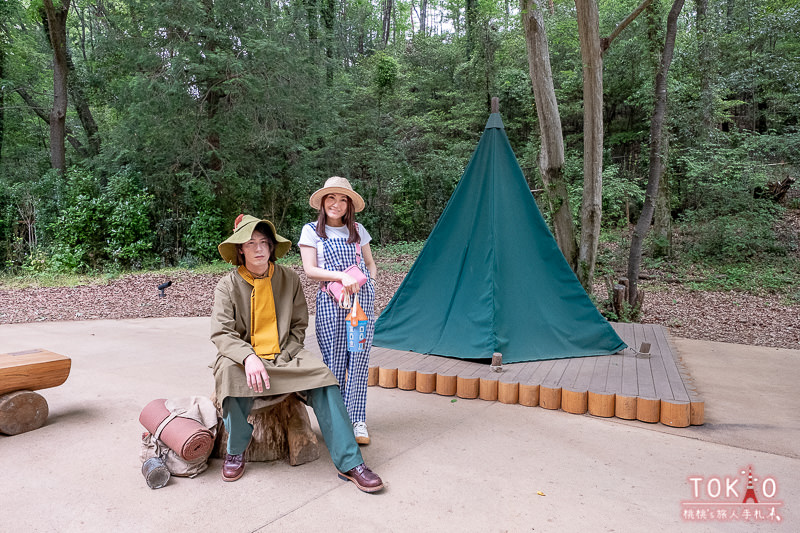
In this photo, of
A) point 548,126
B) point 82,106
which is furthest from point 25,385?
point 82,106

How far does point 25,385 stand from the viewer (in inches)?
124

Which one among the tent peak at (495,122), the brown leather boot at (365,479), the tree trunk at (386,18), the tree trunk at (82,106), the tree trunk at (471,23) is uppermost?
the tree trunk at (386,18)

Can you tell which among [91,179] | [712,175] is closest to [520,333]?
[712,175]

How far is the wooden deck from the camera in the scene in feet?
10.9

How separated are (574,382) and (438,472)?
4.79ft

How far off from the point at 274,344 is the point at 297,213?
10.2m

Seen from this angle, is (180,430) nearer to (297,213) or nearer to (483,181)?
(483,181)

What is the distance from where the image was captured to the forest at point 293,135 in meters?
10.3

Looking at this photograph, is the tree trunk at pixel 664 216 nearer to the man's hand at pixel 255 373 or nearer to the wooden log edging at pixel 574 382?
the wooden log edging at pixel 574 382

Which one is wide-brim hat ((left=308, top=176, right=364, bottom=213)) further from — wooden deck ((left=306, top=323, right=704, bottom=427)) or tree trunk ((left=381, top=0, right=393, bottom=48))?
tree trunk ((left=381, top=0, right=393, bottom=48))

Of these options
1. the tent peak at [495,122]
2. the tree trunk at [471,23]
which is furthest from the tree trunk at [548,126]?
the tree trunk at [471,23]

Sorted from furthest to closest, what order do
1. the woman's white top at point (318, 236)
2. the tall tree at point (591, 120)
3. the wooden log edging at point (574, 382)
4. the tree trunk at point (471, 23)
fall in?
the tree trunk at point (471, 23) → the tall tree at point (591, 120) → the wooden log edging at point (574, 382) → the woman's white top at point (318, 236)

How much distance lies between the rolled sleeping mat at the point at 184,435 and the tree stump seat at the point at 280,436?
0.53 ft

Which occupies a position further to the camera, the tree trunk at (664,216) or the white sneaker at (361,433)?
the tree trunk at (664,216)
